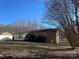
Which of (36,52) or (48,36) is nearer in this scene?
(36,52)

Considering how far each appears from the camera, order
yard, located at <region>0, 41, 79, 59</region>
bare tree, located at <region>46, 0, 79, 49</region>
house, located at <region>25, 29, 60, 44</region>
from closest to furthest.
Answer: yard, located at <region>0, 41, 79, 59</region>
bare tree, located at <region>46, 0, 79, 49</region>
house, located at <region>25, 29, 60, 44</region>

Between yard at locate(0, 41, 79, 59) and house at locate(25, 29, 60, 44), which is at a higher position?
house at locate(25, 29, 60, 44)

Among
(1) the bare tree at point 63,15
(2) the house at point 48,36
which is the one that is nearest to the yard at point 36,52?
(1) the bare tree at point 63,15

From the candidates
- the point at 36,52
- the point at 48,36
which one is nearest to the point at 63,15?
the point at 36,52

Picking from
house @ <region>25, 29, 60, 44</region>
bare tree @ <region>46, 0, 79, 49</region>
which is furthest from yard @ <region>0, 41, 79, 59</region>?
house @ <region>25, 29, 60, 44</region>

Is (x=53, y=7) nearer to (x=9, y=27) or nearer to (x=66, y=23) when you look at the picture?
(x=66, y=23)

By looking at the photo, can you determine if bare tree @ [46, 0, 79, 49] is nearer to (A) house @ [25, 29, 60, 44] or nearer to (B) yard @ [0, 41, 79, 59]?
(B) yard @ [0, 41, 79, 59]

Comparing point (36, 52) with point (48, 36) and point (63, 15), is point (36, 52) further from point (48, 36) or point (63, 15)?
point (48, 36)

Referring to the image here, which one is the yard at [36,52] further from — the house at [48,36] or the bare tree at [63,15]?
the house at [48,36]

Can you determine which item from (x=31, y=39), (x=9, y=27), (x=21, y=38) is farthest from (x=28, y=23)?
(x=31, y=39)

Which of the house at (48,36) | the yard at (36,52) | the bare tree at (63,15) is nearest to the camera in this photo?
the yard at (36,52)

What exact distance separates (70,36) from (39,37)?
30.9m

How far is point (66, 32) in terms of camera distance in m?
28.1

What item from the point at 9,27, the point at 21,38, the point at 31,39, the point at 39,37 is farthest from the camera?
the point at 9,27
